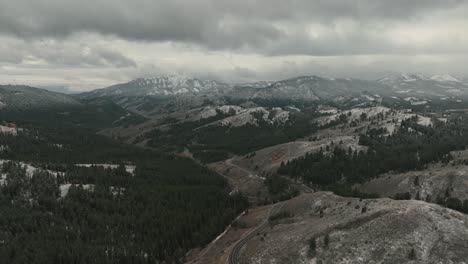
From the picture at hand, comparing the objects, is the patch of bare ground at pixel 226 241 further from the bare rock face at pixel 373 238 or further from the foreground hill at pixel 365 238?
the bare rock face at pixel 373 238

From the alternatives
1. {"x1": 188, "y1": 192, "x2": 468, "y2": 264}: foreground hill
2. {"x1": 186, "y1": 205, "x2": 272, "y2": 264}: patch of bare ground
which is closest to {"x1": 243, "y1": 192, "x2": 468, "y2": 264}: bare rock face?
{"x1": 188, "y1": 192, "x2": 468, "y2": 264}: foreground hill

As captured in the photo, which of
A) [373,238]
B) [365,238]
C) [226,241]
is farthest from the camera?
[226,241]

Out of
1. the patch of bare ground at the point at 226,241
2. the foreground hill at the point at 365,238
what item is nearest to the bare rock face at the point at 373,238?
Answer: the foreground hill at the point at 365,238

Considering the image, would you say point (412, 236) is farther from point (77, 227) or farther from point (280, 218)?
point (77, 227)

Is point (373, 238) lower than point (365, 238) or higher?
higher

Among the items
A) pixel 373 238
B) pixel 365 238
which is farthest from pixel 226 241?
pixel 373 238

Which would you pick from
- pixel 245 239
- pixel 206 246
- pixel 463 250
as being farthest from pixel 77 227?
pixel 463 250

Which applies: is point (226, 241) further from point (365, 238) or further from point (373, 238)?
point (373, 238)

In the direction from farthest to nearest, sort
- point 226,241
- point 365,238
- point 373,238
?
point 226,241 → point 365,238 → point 373,238

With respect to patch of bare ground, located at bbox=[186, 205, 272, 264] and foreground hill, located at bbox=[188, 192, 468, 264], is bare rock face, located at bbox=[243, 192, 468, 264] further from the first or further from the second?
patch of bare ground, located at bbox=[186, 205, 272, 264]
